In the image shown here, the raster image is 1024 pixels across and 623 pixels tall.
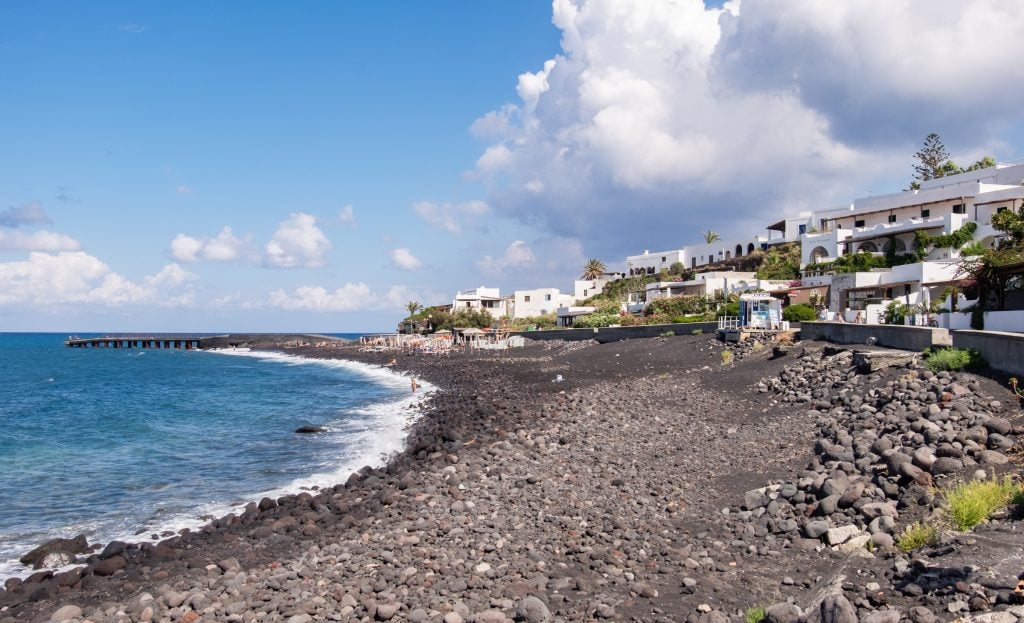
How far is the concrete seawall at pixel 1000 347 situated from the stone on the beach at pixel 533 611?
12.6 m

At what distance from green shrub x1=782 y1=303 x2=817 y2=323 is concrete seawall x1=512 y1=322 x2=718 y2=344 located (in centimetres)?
493

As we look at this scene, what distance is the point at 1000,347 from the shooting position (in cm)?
1564

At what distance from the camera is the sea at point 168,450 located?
14.8 m

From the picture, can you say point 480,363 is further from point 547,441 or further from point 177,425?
point 547,441

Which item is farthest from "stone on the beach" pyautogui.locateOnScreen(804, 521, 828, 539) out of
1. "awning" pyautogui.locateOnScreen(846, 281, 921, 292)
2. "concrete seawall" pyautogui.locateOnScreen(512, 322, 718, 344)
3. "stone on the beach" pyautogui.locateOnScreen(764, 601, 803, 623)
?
"concrete seawall" pyautogui.locateOnScreen(512, 322, 718, 344)

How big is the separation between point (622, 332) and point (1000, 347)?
41850 mm

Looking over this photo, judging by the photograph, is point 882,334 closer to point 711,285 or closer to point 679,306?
point 679,306

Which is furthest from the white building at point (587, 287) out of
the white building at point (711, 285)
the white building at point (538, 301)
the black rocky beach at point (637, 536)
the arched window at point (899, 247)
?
the black rocky beach at point (637, 536)

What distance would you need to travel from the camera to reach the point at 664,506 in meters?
11.2

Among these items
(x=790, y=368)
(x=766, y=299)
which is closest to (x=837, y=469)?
(x=790, y=368)

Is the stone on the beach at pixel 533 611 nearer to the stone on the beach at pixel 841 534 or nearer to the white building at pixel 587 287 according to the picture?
the stone on the beach at pixel 841 534

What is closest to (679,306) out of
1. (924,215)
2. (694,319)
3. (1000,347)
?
(694,319)

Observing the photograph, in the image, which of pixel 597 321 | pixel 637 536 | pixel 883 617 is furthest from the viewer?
pixel 597 321

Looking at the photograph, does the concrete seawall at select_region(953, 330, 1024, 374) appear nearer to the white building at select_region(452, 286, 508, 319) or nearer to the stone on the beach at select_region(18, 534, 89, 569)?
the stone on the beach at select_region(18, 534, 89, 569)
